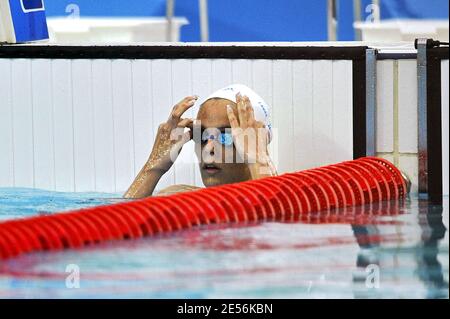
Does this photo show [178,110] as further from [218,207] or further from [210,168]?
[218,207]

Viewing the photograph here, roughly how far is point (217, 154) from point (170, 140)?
292mm

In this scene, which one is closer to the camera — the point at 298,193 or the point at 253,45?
the point at 298,193

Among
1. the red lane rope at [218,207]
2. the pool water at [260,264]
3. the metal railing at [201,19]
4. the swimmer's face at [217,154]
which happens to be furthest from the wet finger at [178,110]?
the metal railing at [201,19]

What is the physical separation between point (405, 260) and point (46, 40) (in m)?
3.29

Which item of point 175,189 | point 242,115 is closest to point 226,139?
point 242,115

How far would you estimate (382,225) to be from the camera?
4656 millimetres

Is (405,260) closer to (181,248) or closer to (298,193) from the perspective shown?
(181,248)

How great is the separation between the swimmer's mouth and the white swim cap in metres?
0.31

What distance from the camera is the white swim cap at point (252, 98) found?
5.74 m

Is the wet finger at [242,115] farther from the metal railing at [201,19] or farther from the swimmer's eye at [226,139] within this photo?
the metal railing at [201,19]

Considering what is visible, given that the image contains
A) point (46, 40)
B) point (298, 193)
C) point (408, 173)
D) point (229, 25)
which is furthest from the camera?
point (229, 25)

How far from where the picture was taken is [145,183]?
5.87 meters

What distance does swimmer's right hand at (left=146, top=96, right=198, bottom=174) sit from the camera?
19.1 feet
